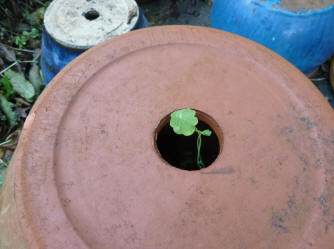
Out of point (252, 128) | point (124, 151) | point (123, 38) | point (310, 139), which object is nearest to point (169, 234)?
point (124, 151)

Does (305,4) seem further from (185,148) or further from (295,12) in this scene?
(185,148)

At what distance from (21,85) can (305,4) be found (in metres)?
1.88

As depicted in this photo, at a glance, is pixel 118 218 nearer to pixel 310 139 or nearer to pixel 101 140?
pixel 101 140

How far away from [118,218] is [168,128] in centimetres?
41

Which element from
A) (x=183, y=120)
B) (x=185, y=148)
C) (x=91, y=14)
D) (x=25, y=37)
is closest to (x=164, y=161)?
(x=183, y=120)

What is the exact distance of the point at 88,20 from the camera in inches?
64.6

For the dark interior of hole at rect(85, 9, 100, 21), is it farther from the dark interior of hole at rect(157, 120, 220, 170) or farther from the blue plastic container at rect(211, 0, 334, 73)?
the dark interior of hole at rect(157, 120, 220, 170)

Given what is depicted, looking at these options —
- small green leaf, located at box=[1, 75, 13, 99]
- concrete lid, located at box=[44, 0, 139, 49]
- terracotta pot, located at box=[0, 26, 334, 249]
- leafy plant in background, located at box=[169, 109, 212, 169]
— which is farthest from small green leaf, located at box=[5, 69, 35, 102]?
leafy plant in background, located at box=[169, 109, 212, 169]

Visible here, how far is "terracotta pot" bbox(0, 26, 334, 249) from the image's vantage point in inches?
32.9

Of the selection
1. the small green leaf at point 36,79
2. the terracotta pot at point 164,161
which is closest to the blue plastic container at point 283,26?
the terracotta pot at point 164,161

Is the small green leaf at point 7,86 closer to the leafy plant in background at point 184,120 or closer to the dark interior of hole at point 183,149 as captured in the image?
the dark interior of hole at point 183,149

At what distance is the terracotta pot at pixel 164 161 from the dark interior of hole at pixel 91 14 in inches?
25.2

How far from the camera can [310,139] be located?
38.8 inches

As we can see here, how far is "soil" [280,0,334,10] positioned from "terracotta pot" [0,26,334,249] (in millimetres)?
740
